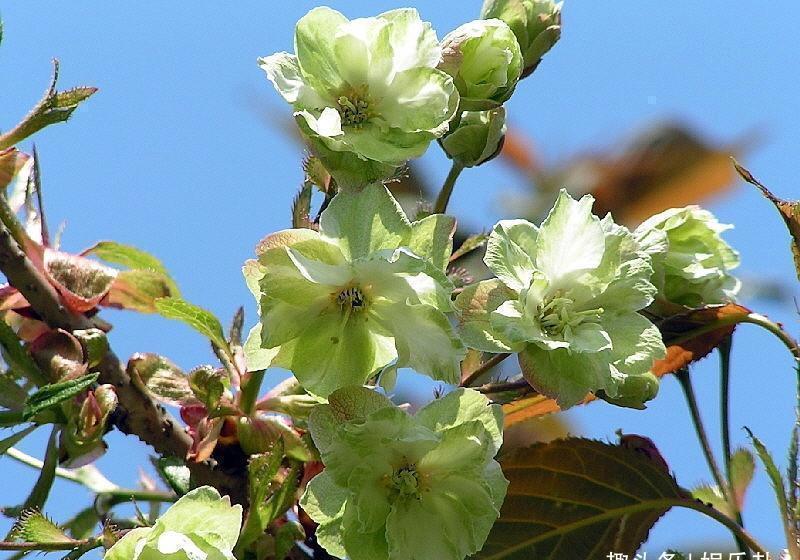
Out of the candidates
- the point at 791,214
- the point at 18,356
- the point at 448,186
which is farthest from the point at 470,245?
the point at 18,356

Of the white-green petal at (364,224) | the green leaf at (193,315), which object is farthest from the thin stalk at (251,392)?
the white-green petal at (364,224)

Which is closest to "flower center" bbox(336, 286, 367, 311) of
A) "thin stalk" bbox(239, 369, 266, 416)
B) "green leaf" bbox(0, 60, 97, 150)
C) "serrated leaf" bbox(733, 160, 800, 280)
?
"thin stalk" bbox(239, 369, 266, 416)

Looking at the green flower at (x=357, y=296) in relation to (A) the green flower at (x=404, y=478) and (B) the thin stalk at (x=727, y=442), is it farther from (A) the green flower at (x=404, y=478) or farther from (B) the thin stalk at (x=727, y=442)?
(B) the thin stalk at (x=727, y=442)

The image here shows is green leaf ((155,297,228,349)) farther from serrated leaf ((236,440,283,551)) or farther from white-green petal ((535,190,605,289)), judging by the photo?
white-green petal ((535,190,605,289))

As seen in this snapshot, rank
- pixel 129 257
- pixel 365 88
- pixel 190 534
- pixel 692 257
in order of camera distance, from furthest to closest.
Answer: pixel 129 257 < pixel 692 257 < pixel 365 88 < pixel 190 534

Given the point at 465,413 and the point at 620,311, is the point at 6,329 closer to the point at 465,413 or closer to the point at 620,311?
the point at 465,413

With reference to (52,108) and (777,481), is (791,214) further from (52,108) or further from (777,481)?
(52,108)

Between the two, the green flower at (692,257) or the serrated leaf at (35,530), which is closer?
the serrated leaf at (35,530)
